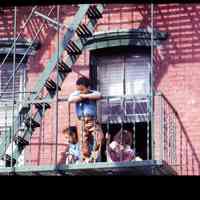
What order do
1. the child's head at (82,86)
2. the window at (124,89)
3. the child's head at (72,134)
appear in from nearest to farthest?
1. the child's head at (82,86)
2. the child's head at (72,134)
3. the window at (124,89)

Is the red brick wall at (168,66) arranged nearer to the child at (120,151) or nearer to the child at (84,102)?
the child at (120,151)

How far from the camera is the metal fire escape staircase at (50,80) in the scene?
13438 millimetres

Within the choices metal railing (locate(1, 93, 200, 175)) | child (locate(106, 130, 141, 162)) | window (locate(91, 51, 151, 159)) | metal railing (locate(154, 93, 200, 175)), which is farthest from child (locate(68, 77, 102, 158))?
metal railing (locate(154, 93, 200, 175))

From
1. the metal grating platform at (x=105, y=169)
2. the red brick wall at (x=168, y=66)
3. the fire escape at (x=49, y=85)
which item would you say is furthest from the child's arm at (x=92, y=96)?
the red brick wall at (x=168, y=66)

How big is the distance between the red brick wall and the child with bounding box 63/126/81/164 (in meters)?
0.37

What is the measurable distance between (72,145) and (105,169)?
102 cm

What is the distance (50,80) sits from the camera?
13594 mm

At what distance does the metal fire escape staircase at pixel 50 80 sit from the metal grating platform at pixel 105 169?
2.09 ft

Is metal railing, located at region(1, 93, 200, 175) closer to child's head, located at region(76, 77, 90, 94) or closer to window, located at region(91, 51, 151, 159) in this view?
window, located at region(91, 51, 151, 159)

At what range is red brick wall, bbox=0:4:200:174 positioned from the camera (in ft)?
44.5

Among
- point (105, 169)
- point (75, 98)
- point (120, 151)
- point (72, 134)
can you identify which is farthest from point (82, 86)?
point (105, 169)

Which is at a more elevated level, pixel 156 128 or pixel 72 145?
pixel 156 128

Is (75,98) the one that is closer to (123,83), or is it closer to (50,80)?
(50,80)
